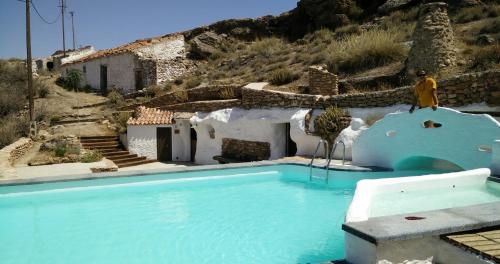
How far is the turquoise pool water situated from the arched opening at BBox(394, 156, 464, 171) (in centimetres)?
39

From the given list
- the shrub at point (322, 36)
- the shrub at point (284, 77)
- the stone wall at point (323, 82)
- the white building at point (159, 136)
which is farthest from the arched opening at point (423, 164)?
the shrub at point (322, 36)

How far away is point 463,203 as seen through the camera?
5609 mm

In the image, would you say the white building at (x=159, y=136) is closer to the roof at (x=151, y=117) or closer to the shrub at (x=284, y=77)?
the roof at (x=151, y=117)

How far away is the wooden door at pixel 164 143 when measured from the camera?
17281 millimetres

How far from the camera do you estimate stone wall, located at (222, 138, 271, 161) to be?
14648mm

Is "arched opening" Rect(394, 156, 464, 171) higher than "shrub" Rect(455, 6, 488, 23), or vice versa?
"shrub" Rect(455, 6, 488, 23)

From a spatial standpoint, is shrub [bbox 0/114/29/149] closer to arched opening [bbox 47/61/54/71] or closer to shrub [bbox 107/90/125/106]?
shrub [bbox 107/90/125/106]

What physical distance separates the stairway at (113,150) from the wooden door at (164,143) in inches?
26.9

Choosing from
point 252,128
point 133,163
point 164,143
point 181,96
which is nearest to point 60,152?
point 133,163

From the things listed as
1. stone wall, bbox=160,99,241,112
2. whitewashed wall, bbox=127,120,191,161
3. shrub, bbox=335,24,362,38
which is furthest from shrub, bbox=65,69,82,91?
shrub, bbox=335,24,362,38

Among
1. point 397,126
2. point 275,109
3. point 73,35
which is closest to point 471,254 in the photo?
point 397,126

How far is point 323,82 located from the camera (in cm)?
1419

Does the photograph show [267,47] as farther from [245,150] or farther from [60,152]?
[60,152]

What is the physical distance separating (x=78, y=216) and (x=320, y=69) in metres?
9.86
